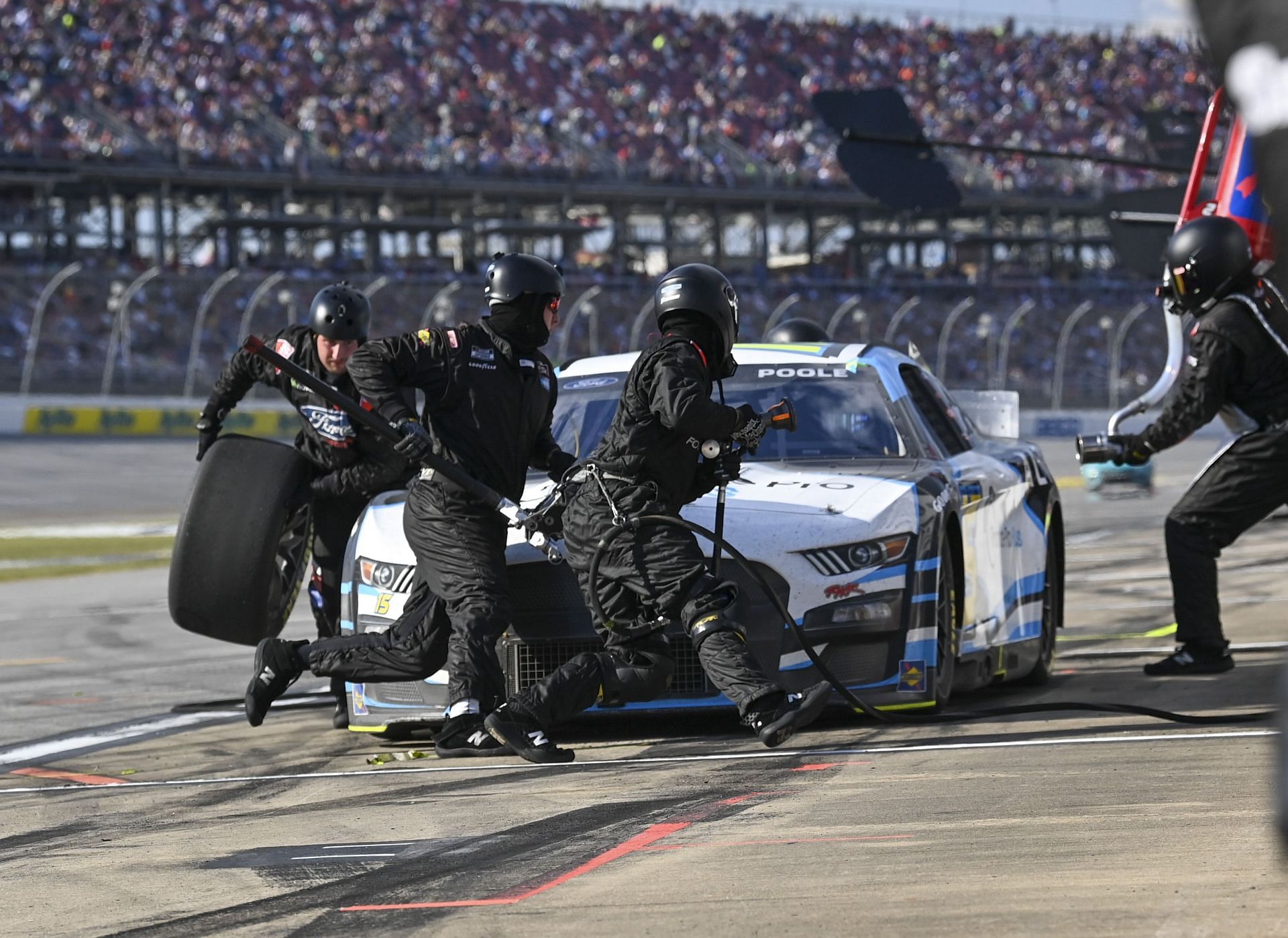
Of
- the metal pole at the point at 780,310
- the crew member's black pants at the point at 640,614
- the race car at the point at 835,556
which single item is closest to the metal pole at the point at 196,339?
the metal pole at the point at 780,310

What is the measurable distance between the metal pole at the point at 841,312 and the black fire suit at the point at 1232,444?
39.3m

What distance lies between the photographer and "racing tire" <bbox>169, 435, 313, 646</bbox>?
293 inches

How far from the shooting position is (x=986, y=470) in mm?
7695

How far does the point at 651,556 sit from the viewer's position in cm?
591

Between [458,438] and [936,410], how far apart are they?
2.41 m

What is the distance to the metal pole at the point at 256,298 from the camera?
3928cm

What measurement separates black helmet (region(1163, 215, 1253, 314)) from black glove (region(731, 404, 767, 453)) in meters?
2.55

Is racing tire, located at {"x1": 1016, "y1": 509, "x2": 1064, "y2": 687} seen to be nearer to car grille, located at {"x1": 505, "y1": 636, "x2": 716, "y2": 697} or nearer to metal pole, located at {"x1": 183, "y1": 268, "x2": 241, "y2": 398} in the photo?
car grille, located at {"x1": 505, "y1": 636, "x2": 716, "y2": 697}

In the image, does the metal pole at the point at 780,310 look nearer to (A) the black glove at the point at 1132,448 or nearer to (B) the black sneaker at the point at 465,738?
(A) the black glove at the point at 1132,448

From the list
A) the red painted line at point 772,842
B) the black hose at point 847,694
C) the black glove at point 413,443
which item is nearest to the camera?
the red painted line at point 772,842

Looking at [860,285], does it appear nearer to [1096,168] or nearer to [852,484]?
[1096,168]

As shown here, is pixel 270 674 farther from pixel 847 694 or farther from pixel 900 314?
pixel 900 314

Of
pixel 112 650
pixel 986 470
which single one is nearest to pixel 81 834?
pixel 986 470

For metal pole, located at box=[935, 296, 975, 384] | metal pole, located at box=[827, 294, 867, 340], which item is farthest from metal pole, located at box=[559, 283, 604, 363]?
metal pole, located at box=[935, 296, 975, 384]
